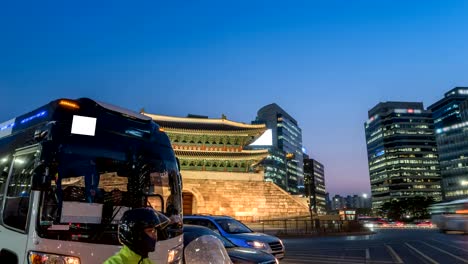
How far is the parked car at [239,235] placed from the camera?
9.94 meters

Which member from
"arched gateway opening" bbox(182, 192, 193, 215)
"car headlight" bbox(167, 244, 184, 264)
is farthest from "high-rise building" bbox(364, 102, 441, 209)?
"car headlight" bbox(167, 244, 184, 264)

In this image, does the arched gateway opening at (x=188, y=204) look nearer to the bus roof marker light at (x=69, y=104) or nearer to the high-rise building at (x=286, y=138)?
the bus roof marker light at (x=69, y=104)

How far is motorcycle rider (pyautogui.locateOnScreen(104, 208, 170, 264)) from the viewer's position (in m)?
1.98

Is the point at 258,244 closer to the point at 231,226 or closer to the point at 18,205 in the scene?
the point at 231,226

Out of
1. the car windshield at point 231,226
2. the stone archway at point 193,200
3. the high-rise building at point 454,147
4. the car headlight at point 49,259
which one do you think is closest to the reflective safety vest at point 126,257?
the car headlight at point 49,259

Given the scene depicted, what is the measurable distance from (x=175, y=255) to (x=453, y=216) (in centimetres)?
2466

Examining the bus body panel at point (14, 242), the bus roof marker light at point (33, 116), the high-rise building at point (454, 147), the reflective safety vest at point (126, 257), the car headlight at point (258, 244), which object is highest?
the high-rise building at point (454, 147)

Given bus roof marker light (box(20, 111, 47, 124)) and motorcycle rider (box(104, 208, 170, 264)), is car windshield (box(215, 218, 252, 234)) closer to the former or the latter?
bus roof marker light (box(20, 111, 47, 124))

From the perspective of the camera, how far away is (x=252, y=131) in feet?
146

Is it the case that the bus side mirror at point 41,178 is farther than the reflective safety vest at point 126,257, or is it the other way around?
the bus side mirror at point 41,178

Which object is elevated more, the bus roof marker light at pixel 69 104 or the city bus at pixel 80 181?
the bus roof marker light at pixel 69 104

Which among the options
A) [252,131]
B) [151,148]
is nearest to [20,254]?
[151,148]

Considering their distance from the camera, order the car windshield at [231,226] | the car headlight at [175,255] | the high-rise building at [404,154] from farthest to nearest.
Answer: the high-rise building at [404,154], the car windshield at [231,226], the car headlight at [175,255]

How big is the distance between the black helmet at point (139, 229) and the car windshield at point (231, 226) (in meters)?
8.70
